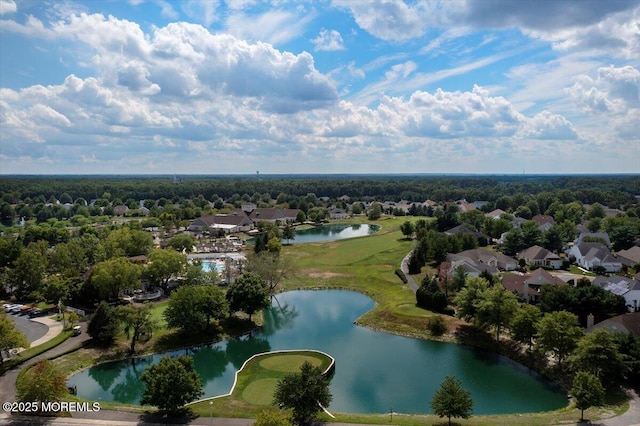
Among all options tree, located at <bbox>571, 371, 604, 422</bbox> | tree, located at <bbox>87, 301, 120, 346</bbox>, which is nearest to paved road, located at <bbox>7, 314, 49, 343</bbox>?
tree, located at <bbox>87, 301, 120, 346</bbox>

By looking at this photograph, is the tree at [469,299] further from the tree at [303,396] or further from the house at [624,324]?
the tree at [303,396]

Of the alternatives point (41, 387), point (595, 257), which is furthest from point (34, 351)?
point (595, 257)

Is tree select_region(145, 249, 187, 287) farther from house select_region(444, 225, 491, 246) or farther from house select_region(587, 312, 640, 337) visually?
house select_region(444, 225, 491, 246)

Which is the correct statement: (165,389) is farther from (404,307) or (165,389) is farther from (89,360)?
(404,307)

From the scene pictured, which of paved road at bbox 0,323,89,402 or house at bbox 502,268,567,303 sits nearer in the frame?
paved road at bbox 0,323,89,402

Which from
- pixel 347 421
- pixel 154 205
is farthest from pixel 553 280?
pixel 154 205

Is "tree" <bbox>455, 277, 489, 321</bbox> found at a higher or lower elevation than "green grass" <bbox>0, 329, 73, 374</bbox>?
higher

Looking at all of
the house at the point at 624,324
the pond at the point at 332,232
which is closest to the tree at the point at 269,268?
the house at the point at 624,324
